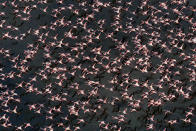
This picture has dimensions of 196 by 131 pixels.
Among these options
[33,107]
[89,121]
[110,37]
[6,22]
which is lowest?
[89,121]

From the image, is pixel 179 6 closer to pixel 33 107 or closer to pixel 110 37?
pixel 110 37

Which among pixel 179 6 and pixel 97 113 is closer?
pixel 97 113

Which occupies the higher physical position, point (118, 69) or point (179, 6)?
point (179, 6)

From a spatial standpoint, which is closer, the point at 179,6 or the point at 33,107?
the point at 33,107

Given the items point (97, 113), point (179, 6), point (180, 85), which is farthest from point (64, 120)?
point (179, 6)

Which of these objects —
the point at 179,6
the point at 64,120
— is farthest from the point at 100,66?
the point at 179,6

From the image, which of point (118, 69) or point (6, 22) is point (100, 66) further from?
point (6, 22)
